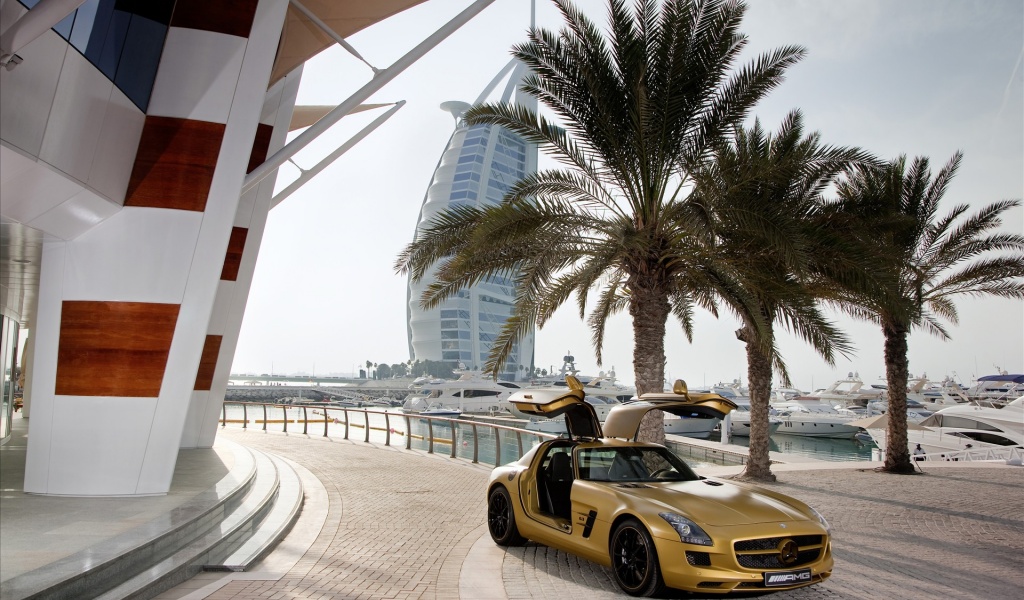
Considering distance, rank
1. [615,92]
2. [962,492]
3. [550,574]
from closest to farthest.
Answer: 1. [550,574]
2. [615,92]
3. [962,492]

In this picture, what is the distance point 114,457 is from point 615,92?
864cm

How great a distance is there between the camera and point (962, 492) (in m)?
14.9

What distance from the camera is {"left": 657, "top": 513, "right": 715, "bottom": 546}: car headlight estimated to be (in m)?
5.64

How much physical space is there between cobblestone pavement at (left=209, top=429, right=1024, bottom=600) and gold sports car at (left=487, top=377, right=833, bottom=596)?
42 cm

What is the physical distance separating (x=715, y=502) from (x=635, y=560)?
2.83ft

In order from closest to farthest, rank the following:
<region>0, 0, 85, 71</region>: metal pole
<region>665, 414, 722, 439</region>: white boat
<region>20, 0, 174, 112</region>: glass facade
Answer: <region>0, 0, 85, 71</region>: metal pole < <region>20, 0, 174, 112</region>: glass facade < <region>665, 414, 722, 439</region>: white boat

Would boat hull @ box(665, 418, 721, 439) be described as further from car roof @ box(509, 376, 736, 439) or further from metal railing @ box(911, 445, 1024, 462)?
car roof @ box(509, 376, 736, 439)

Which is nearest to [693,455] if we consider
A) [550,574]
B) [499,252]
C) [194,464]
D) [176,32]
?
[499,252]

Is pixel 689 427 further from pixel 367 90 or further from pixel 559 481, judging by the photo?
pixel 559 481

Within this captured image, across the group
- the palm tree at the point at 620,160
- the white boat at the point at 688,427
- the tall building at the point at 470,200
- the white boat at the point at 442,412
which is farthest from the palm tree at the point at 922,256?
the tall building at the point at 470,200

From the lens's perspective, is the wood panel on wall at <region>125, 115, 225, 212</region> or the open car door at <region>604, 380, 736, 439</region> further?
the wood panel on wall at <region>125, 115, 225, 212</region>

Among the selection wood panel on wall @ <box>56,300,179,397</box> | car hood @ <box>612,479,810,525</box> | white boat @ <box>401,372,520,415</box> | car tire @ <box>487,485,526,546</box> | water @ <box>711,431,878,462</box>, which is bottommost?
water @ <box>711,431,878,462</box>

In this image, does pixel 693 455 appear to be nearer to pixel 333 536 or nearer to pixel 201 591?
pixel 333 536

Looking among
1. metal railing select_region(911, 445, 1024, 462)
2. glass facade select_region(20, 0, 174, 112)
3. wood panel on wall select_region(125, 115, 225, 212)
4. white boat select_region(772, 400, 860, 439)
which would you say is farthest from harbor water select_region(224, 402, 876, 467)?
glass facade select_region(20, 0, 174, 112)
